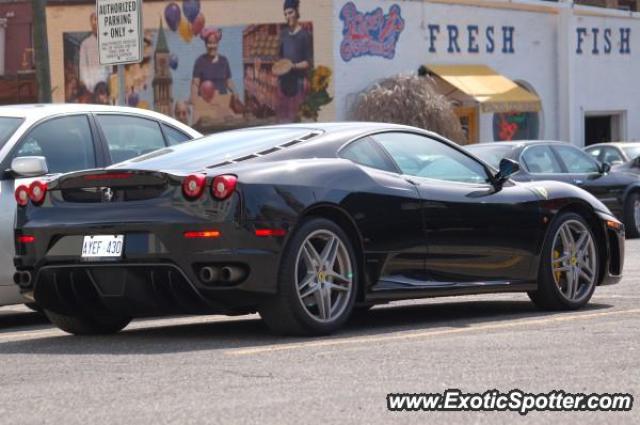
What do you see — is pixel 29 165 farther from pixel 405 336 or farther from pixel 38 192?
pixel 405 336

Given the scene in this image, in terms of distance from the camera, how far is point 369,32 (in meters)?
33.7

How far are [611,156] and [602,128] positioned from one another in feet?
53.7

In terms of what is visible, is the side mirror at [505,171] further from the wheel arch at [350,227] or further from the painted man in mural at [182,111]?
the painted man in mural at [182,111]

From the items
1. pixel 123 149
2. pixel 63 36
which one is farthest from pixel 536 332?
pixel 63 36

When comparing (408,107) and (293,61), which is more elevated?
(293,61)

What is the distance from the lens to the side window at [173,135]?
36.8ft

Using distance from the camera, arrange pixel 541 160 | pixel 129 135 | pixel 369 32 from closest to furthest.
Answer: pixel 129 135 < pixel 541 160 < pixel 369 32

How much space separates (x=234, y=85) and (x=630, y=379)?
2808 centimetres

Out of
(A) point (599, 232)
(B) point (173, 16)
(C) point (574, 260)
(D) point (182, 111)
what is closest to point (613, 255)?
(A) point (599, 232)

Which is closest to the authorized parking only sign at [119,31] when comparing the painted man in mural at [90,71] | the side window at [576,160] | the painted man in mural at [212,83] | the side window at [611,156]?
the side window at [576,160]

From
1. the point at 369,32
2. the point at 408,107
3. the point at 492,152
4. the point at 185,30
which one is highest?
the point at 185,30

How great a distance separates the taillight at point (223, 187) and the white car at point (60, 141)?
227cm

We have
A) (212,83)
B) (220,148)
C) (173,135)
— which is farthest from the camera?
(212,83)

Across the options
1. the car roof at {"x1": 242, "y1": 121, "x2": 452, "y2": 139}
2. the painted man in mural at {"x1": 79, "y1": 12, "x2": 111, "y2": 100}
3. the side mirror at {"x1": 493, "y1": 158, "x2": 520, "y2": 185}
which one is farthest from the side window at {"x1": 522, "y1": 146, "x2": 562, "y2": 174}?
the painted man in mural at {"x1": 79, "y1": 12, "x2": 111, "y2": 100}
